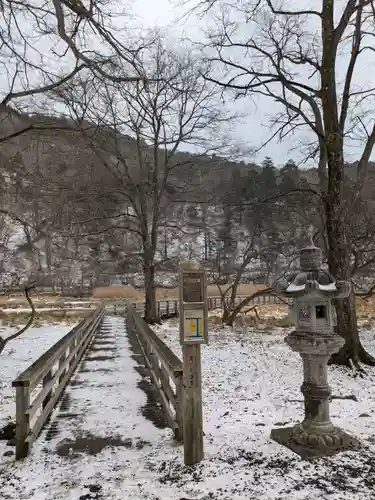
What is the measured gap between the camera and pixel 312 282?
4711mm

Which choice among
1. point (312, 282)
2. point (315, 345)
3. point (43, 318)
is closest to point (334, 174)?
point (312, 282)

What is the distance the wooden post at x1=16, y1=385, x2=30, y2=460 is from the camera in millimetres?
4398

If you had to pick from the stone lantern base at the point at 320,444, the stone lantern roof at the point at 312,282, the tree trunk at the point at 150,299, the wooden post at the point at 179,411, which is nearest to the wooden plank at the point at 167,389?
the wooden post at the point at 179,411

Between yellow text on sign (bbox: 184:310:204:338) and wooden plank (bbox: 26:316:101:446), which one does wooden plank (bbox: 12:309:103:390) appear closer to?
wooden plank (bbox: 26:316:101:446)

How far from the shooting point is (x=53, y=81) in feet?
24.1

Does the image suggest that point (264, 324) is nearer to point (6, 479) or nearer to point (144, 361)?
point (144, 361)

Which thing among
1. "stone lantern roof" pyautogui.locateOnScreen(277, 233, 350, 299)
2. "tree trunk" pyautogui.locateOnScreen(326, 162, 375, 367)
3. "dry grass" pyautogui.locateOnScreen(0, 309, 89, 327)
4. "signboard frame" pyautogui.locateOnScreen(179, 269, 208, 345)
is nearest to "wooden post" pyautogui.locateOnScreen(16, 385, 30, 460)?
"signboard frame" pyautogui.locateOnScreen(179, 269, 208, 345)

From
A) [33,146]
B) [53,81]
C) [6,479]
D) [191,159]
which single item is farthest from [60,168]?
[191,159]

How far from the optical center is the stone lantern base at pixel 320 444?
4441 millimetres

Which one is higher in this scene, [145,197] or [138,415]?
[145,197]

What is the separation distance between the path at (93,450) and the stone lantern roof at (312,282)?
2.14 meters

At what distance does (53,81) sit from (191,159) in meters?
13.7

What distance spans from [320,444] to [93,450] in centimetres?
237

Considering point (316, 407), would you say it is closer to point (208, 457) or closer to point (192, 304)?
point (208, 457)
